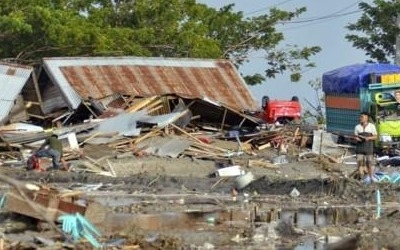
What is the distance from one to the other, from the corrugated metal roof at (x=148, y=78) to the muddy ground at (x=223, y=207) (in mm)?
5339

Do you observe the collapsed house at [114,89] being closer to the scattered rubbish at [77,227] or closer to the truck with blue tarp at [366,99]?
the truck with blue tarp at [366,99]

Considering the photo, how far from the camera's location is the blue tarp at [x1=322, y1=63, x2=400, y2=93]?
27953 mm

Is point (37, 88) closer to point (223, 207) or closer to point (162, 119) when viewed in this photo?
point (162, 119)

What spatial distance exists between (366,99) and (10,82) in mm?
10483

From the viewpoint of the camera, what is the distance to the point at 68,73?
29.7 metres

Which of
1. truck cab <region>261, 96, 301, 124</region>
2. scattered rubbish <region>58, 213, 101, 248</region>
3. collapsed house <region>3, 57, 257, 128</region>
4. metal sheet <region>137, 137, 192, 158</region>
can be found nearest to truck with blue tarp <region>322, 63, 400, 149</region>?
truck cab <region>261, 96, 301, 124</region>

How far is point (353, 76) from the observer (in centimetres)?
2825

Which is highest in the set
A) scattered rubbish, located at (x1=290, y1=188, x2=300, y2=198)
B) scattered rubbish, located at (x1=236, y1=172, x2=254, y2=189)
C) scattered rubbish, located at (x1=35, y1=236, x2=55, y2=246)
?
scattered rubbish, located at (x1=35, y1=236, x2=55, y2=246)

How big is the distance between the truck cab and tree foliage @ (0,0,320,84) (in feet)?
19.4

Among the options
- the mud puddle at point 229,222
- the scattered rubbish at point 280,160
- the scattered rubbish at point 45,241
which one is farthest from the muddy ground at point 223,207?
the scattered rubbish at point 280,160

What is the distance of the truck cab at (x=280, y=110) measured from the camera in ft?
102

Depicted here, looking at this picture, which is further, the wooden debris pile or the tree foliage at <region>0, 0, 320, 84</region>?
the tree foliage at <region>0, 0, 320, 84</region>

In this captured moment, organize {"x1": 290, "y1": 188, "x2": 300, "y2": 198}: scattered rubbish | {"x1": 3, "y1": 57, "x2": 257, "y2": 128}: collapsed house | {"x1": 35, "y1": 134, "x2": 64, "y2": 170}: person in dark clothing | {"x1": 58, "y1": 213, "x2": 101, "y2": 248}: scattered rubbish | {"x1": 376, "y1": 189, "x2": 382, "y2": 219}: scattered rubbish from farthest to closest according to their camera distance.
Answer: {"x1": 3, "y1": 57, "x2": 257, "y2": 128}: collapsed house
{"x1": 35, "y1": 134, "x2": 64, "y2": 170}: person in dark clothing
{"x1": 290, "y1": 188, "x2": 300, "y2": 198}: scattered rubbish
{"x1": 376, "y1": 189, "x2": 382, "y2": 219}: scattered rubbish
{"x1": 58, "y1": 213, "x2": 101, "y2": 248}: scattered rubbish

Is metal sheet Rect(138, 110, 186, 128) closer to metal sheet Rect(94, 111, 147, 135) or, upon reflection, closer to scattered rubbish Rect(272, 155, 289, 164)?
metal sheet Rect(94, 111, 147, 135)
